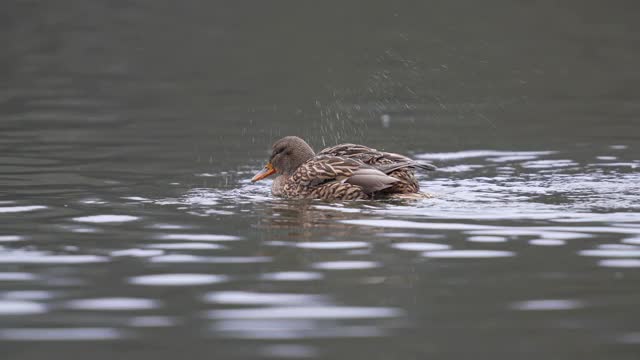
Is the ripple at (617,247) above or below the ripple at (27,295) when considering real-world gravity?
below

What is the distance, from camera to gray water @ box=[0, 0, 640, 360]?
6.70 meters

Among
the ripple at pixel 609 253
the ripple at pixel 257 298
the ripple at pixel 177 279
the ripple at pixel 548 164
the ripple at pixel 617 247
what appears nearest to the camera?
the ripple at pixel 257 298

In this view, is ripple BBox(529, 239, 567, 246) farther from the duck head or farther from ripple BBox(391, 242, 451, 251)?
the duck head

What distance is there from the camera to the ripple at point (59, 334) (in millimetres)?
6547

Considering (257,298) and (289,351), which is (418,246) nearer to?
(257,298)

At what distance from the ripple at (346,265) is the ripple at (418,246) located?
52 cm

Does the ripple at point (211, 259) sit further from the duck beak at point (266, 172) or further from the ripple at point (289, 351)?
the duck beak at point (266, 172)

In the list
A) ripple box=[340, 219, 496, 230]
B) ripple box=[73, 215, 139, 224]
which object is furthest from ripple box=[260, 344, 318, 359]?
ripple box=[73, 215, 139, 224]

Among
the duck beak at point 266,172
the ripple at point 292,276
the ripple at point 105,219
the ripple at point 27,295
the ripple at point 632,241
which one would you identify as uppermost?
the duck beak at point 266,172

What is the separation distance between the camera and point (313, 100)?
1961cm

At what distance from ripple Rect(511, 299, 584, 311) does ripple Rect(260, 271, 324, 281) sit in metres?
1.32

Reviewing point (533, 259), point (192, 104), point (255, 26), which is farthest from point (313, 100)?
point (533, 259)

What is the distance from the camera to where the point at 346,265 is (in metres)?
8.17

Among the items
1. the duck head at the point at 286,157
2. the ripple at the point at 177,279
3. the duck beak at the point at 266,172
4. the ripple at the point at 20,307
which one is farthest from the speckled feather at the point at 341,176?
the ripple at the point at 20,307
